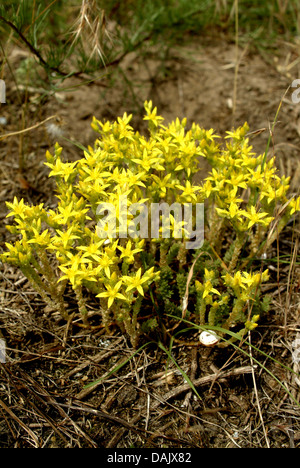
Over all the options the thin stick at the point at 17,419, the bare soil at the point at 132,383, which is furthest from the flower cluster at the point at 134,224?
the thin stick at the point at 17,419

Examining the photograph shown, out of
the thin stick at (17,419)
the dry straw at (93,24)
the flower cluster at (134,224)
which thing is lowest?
the thin stick at (17,419)

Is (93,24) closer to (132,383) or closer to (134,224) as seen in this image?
(134,224)

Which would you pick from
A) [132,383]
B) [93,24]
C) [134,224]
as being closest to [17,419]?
[132,383]

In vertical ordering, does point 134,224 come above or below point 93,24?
below

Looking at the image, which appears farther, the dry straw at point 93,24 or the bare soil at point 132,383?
the dry straw at point 93,24

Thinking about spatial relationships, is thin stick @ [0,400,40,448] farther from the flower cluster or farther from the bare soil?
the flower cluster

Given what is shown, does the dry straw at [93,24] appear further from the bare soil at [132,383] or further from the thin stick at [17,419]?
the thin stick at [17,419]

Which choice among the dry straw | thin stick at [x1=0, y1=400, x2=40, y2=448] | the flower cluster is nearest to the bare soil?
thin stick at [x1=0, y1=400, x2=40, y2=448]

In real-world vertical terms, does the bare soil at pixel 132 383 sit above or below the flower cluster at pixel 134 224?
below

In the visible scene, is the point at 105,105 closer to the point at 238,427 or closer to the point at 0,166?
the point at 0,166
